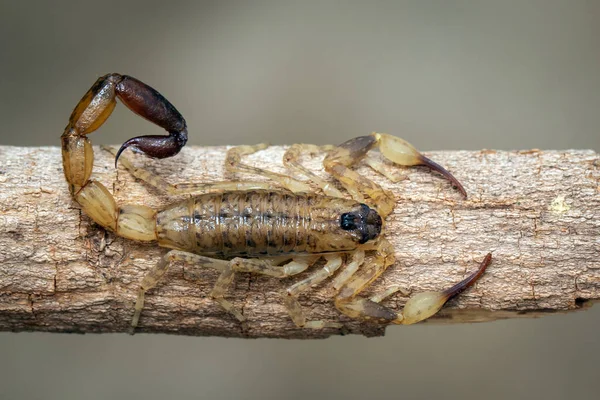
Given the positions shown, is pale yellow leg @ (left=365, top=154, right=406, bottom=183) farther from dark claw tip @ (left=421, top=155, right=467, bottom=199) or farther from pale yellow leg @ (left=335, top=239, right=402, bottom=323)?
pale yellow leg @ (left=335, top=239, right=402, bottom=323)

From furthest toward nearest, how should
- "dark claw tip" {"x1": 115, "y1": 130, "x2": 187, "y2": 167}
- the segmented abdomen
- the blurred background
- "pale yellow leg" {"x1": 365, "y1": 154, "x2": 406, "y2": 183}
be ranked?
1. the blurred background
2. "pale yellow leg" {"x1": 365, "y1": 154, "x2": 406, "y2": 183}
3. the segmented abdomen
4. "dark claw tip" {"x1": 115, "y1": 130, "x2": 187, "y2": 167}

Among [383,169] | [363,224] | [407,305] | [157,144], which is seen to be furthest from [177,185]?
[407,305]

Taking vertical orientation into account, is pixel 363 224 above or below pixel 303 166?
below

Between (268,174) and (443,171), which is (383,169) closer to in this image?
(443,171)

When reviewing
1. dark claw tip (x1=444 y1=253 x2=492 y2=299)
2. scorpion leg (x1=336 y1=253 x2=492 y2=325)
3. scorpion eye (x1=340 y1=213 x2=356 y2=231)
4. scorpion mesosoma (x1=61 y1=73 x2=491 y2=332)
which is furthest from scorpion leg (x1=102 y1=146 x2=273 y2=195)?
dark claw tip (x1=444 y1=253 x2=492 y2=299)

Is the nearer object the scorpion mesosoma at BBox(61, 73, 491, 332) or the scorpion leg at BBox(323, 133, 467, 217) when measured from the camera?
the scorpion mesosoma at BBox(61, 73, 491, 332)

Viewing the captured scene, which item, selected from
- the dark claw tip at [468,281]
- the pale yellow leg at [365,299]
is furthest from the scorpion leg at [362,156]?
the dark claw tip at [468,281]

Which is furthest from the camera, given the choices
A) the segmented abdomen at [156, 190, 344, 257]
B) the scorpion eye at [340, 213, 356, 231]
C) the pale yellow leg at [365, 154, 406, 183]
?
the pale yellow leg at [365, 154, 406, 183]
